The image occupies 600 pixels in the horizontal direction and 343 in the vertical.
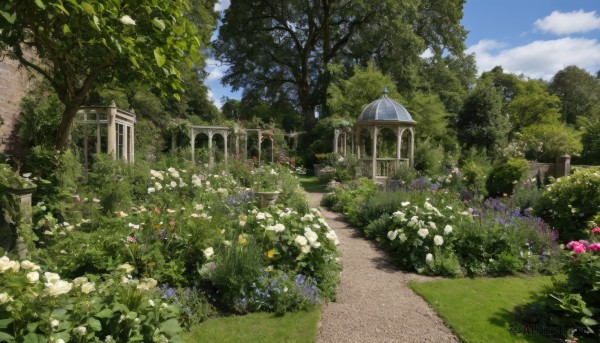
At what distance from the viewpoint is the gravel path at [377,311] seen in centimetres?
344

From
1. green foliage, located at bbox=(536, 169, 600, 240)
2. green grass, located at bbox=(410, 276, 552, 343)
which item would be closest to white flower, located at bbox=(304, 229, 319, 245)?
green grass, located at bbox=(410, 276, 552, 343)

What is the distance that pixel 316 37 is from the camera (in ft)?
81.8

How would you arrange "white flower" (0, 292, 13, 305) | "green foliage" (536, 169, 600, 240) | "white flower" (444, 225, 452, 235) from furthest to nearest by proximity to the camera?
"green foliage" (536, 169, 600, 240), "white flower" (444, 225, 452, 235), "white flower" (0, 292, 13, 305)

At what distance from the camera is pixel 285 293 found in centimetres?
383

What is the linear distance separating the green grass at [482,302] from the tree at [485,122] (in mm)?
15942

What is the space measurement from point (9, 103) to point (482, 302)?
31.0 feet

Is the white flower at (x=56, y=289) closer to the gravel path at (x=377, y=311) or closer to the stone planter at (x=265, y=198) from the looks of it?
the gravel path at (x=377, y=311)

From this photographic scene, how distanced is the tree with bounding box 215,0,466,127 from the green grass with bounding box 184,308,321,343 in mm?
20148

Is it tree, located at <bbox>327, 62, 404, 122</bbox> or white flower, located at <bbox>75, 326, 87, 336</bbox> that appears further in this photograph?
tree, located at <bbox>327, 62, 404, 122</bbox>

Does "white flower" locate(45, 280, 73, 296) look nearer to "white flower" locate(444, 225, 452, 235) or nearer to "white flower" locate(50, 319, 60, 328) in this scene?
"white flower" locate(50, 319, 60, 328)

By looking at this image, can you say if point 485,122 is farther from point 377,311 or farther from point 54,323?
point 54,323

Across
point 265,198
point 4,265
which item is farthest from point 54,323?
point 265,198

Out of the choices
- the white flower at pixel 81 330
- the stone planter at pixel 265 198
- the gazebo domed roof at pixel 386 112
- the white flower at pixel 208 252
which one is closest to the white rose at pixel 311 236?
the white flower at pixel 208 252

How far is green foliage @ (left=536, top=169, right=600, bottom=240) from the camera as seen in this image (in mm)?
6273
